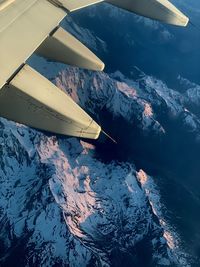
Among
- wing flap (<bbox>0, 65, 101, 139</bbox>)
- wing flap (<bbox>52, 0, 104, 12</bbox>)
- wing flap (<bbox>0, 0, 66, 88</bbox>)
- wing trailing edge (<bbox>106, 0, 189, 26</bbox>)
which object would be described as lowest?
wing flap (<bbox>0, 65, 101, 139</bbox>)

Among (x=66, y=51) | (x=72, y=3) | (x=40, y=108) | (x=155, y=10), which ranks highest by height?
(x=155, y=10)

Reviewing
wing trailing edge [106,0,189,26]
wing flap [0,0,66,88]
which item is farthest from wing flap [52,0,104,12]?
wing trailing edge [106,0,189,26]

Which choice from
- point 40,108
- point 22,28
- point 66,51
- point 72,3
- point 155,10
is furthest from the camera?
point 155,10

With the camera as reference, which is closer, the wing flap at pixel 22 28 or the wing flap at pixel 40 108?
the wing flap at pixel 22 28

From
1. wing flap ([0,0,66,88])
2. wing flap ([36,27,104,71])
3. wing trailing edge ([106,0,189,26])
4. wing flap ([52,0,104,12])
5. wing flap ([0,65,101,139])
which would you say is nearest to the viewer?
wing flap ([0,0,66,88])

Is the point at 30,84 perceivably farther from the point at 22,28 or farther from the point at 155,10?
the point at 155,10

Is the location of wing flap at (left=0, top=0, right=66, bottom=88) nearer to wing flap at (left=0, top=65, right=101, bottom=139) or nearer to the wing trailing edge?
wing flap at (left=0, top=65, right=101, bottom=139)

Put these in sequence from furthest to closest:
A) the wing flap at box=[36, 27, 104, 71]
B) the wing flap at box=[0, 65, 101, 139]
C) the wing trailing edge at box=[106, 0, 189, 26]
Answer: the wing trailing edge at box=[106, 0, 189, 26], the wing flap at box=[36, 27, 104, 71], the wing flap at box=[0, 65, 101, 139]

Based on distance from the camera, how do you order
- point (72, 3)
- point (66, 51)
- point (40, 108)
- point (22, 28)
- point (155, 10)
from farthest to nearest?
point (155, 10) < point (72, 3) < point (66, 51) < point (22, 28) < point (40, 108)

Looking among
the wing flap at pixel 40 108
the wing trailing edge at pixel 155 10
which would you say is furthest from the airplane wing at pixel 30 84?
the wing trailing edge at pixel 155 10

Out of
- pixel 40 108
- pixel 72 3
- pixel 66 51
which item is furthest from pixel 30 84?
pixel 72 3

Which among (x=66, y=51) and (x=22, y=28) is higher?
(x=22, y=28)

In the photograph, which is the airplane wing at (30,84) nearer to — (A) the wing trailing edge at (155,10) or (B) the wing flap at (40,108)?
(B) the wing flap at (40,108)
